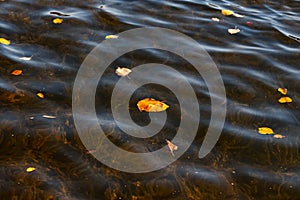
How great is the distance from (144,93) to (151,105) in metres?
0.18

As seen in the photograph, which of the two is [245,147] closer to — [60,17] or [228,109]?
[228,109]

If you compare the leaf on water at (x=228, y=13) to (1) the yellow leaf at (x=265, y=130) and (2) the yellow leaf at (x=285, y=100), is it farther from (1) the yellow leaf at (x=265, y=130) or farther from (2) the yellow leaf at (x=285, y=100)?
(1) the yellow leaf at (x=265, y=130)

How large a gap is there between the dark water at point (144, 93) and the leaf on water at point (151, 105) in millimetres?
88

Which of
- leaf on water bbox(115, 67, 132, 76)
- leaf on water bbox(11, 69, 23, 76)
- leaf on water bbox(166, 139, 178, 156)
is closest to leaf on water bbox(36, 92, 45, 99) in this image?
leaf on water bbox(11, 69, 23, 76)

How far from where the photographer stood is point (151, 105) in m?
3.61

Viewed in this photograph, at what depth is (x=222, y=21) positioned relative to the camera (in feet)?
17.1

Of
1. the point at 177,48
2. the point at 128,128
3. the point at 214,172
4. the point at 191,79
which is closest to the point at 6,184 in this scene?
the point at 128,128

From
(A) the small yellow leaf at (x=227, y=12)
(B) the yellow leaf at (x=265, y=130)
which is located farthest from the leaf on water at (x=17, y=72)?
(A) the small yellow leaf at (x=227, y=12)

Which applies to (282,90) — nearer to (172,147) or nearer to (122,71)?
(172,147)

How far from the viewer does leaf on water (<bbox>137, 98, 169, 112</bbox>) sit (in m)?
3.55

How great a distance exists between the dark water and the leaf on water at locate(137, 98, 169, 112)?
9cm

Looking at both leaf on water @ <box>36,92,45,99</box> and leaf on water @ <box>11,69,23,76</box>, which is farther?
leaf on water @ <box>11,69,23,76</box>

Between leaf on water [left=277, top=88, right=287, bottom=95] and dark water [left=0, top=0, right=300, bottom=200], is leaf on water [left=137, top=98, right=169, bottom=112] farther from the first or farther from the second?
leaf on water [left=277, top=88, right=287, bottom=95]

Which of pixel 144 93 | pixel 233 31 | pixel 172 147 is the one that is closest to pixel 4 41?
pixel 144 93
